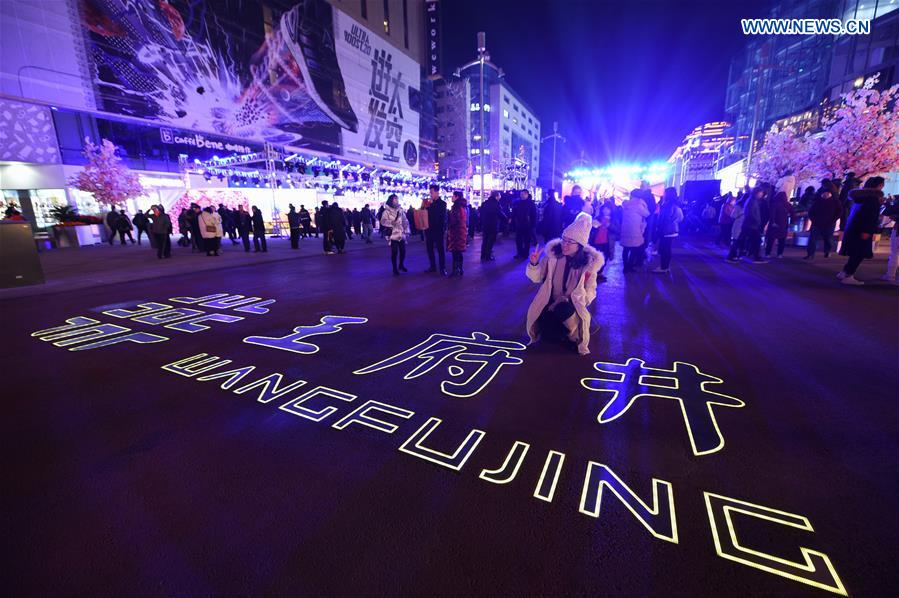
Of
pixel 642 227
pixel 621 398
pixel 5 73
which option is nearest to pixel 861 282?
pixel 642 227

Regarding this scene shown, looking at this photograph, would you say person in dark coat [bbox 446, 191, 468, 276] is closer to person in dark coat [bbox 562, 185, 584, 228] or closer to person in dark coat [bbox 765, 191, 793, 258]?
person in dark coat [bbox 562, 185, 584, 228]

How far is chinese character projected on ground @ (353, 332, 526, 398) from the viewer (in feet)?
11.2

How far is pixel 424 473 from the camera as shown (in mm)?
2215

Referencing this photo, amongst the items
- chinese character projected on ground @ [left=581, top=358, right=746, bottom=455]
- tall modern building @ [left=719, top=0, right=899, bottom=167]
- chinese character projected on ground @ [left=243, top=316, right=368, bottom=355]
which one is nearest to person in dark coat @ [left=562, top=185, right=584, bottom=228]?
chinese character projected on ground @ [left=243, top=316, right=368, bottom=355]

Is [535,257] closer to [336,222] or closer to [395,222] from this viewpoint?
[395,222]

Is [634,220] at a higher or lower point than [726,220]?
higher

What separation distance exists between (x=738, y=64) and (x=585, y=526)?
75.5m

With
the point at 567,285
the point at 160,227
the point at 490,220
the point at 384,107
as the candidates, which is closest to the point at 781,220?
the point at 490,220

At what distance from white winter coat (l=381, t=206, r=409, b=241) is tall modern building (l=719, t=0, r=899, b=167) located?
22.9 metres

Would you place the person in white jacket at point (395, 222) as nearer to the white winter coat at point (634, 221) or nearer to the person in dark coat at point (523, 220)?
the person in dark coat at point (523, 220)

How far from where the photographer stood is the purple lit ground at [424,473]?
1604 millimetres

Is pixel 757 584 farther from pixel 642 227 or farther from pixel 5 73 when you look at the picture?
pixel 5 73

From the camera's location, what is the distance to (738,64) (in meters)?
54.8

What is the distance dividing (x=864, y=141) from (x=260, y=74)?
37.6 meters
